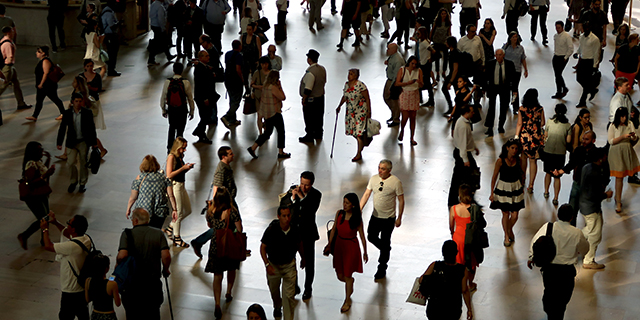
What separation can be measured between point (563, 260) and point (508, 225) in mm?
2319

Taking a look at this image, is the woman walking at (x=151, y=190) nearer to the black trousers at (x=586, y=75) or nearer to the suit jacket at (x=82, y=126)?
the suit jacket at (x=82, y=126)

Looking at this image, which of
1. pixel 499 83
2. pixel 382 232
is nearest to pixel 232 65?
pixel 499 83

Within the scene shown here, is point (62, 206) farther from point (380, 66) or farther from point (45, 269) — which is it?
point (380, 66)

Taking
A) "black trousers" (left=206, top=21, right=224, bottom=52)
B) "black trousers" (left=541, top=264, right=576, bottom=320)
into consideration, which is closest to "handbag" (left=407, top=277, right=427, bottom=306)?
"black trousers" (left=541, top=264, right=576, bottom=320)

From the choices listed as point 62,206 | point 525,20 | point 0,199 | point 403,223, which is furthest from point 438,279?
point 525,20

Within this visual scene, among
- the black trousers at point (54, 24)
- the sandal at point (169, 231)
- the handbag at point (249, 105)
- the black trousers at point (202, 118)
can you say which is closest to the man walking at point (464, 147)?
the sandal at point (169, 231)

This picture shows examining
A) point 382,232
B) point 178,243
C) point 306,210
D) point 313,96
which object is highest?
point 313,96

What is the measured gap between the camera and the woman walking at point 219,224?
27.9 feet

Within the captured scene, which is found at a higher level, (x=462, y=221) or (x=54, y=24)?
(x=54, y=24)

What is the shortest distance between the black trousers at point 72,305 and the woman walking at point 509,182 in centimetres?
523

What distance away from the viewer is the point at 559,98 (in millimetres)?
17094

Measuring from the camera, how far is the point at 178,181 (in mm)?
10328

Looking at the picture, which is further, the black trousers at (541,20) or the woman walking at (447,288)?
the black trousers at (541,20)

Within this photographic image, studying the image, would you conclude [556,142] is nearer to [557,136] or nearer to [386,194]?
[557,136]
